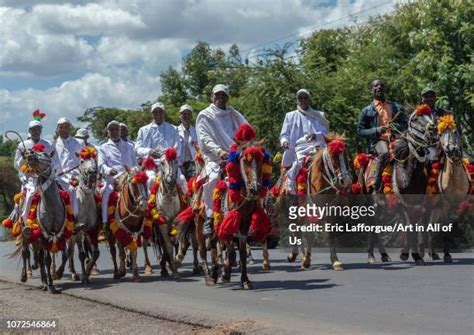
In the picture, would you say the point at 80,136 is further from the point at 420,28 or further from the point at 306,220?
the point at 420,28

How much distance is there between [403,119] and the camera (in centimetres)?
1506

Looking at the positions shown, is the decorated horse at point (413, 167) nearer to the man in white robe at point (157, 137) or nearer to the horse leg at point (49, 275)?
the man in white robe at point (157, 137)

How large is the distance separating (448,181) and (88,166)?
6104mm

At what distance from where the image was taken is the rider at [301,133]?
48.7 ft

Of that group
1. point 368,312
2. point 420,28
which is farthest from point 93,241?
point 420,28

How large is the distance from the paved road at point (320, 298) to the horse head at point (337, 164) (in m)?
1.44

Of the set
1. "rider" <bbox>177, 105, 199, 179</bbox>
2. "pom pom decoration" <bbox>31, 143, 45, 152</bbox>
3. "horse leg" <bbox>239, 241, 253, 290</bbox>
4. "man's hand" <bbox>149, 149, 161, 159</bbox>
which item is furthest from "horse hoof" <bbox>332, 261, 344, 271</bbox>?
"pom pom decoration" <bbox>31, 143, 45, 152</bbox>

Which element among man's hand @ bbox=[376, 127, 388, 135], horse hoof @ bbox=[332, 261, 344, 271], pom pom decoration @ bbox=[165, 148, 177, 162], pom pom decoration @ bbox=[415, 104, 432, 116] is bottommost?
horse hoof @ bbox=[332, 261, 344, 271]

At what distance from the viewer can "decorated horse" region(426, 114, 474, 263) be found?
1370 cm

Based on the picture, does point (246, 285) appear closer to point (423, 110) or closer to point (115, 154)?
point (423, 110)

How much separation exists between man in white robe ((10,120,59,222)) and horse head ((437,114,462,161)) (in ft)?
20.8

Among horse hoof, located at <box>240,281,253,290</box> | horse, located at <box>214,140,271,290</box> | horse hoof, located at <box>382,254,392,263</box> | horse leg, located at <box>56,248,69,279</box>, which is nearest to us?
horse, located at <box>214,140,271,290</box>

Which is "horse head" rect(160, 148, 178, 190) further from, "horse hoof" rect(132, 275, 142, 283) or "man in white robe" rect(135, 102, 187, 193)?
"horse hoof" rect(132, 275, 142, 283)

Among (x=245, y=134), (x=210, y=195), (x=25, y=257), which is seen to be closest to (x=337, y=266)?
(x=210, y=195)
